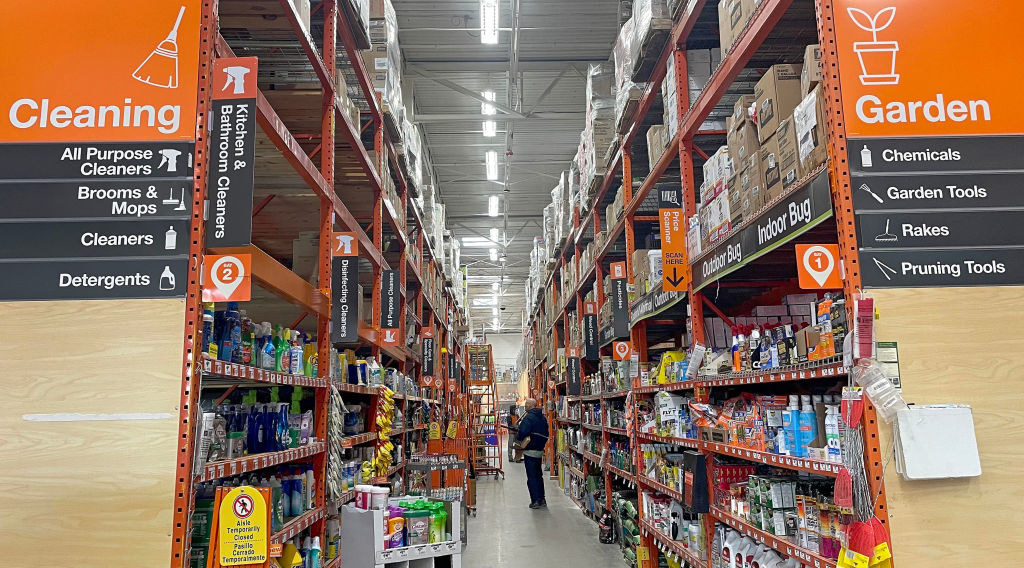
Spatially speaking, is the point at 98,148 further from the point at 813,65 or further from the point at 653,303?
the point at 653,303

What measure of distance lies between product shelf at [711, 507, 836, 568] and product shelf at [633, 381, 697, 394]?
2.91 ft

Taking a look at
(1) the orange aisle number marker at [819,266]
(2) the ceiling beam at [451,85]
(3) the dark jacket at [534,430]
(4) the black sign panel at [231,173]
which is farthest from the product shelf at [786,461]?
(2) the ceiling beam at [451,85]

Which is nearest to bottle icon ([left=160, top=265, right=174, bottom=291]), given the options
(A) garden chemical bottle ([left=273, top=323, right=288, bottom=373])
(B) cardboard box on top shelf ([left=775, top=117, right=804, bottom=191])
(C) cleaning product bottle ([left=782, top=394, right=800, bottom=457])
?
(A) garden chemical bottle ([left=273, top=323, right=288, bottom=373])

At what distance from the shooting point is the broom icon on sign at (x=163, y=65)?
114 inches

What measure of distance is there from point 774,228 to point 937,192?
0.72 meters

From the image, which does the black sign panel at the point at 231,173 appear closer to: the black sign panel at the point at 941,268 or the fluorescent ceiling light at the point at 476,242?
the black sign panel at the point at 941,268

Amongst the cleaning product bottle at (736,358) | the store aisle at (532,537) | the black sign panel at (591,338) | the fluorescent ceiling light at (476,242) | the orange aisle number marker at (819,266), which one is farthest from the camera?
the fluorescent ceiling light at (476,242)

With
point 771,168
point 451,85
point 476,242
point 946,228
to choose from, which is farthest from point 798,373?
point 476,242

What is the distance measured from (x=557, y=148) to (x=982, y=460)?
14.7 m

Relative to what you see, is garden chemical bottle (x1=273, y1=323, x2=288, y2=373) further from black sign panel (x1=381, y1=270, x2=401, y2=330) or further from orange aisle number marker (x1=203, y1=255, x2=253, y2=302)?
black sign panel (x1=381, y1=270, x2=401, y2=330)

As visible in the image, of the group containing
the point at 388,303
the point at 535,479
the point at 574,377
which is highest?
the point at 388,303

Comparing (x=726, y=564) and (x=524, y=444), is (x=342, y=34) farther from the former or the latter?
(x=524, y=444)

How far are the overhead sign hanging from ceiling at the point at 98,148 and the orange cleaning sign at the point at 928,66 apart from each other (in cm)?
281

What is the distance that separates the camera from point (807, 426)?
321 cm
